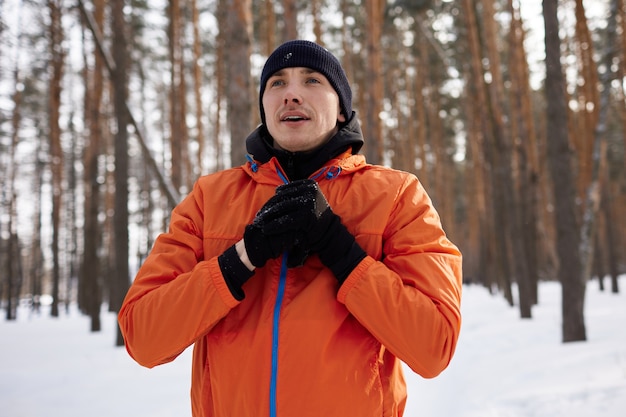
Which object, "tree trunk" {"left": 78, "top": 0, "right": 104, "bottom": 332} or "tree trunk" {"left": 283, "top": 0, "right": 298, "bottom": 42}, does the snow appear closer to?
"tree trunk" {"left": 78, "top": 0, "right": 104, "bottom": 332}

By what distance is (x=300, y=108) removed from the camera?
1604 mm

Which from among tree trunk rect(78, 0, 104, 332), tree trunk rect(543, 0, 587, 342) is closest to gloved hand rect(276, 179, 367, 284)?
tree trunk rect(543, 0, 587, 342)

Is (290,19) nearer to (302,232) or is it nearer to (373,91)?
(373,91)

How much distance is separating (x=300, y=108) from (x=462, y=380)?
504 centimetres

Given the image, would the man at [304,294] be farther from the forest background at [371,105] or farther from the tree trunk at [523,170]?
the tree trunk at [523,170]

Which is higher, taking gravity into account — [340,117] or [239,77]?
[239,77]

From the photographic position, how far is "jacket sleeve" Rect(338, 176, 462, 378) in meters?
1.30

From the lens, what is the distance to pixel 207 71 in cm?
2041

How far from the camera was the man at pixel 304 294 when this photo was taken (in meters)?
1.33

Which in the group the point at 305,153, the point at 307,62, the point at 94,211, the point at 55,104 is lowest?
the point at 305,153

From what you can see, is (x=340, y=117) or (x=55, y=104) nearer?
(x=340, y=117)

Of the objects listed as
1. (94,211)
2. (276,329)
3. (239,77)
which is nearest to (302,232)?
(276,329)

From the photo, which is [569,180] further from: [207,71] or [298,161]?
[207,71]

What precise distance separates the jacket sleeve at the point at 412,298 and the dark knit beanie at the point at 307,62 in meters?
0.62
